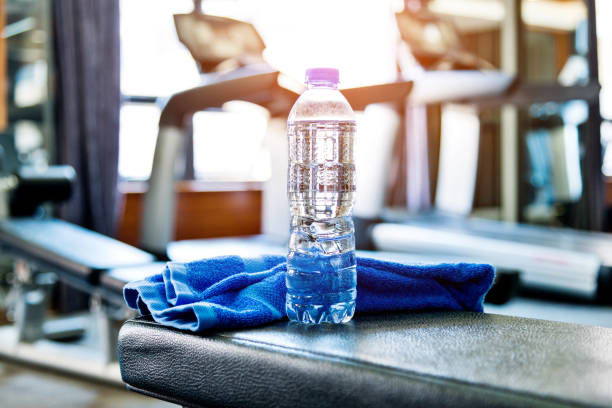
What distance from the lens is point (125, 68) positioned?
3.87m

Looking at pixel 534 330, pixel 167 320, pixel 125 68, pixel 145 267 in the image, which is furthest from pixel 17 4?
pixel 534 330

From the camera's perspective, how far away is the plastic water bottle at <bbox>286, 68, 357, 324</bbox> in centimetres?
85

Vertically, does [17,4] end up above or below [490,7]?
below

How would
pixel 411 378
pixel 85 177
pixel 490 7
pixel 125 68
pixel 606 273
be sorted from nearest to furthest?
pixel 411 378 → pixel 606 273 → pixel 85 177 → pixel 125 68 → pixel 490 7

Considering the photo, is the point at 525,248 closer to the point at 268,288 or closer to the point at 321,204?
the point at 321,204

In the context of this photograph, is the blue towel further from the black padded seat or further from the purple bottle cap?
the black padded seat

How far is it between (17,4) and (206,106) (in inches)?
72.2

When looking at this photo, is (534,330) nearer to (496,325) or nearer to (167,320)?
(496,325)

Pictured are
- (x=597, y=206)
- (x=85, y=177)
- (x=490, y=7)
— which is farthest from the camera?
(x=490, y=7)

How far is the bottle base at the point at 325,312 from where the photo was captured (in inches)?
33.3

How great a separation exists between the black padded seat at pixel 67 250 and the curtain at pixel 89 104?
85 cm

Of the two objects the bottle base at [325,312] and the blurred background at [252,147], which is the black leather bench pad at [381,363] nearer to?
the bottle base at [325,312]

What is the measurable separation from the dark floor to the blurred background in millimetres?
11

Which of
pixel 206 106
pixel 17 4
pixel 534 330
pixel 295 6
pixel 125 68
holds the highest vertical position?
pixel 295 6
